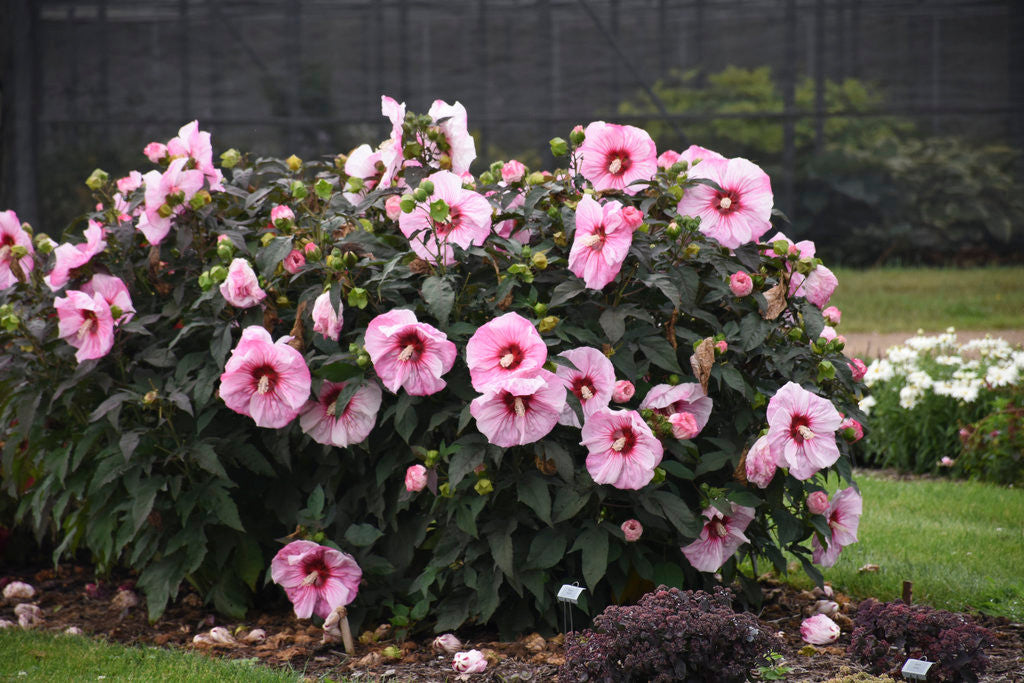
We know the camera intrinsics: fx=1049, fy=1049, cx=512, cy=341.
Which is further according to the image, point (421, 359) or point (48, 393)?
point (48, 393)

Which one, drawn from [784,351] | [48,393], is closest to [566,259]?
[784,351]

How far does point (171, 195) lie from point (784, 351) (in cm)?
144

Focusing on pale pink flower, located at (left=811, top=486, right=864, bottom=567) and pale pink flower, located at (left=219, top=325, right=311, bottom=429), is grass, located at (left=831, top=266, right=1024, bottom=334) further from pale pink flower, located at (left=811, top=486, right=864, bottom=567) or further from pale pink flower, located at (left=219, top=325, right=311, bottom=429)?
pale pink flower, located at (left=219, top=325, right=311, bottom=429)

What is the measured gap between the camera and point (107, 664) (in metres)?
2.27

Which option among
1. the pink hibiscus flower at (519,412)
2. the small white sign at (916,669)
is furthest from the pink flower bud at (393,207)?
the small white sign at (916,669)

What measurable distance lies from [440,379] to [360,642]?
715 mm

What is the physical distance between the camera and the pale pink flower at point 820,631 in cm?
229

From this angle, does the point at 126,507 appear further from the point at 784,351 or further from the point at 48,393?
the point at 784,351

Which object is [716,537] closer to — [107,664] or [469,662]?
[469,662]

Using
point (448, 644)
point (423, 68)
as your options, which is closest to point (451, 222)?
point (448, 644)

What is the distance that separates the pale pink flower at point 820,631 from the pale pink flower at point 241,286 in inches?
55.3

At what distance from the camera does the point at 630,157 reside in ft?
8.04

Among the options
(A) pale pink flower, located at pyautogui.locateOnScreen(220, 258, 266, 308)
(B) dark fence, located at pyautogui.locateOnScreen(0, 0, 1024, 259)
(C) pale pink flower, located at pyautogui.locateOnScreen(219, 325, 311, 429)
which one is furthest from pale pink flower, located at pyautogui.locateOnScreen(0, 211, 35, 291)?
(B) dark fence, located at pyautogui.locateOnScreen(0, 0, 1024, 259)

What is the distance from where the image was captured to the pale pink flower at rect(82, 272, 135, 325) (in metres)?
2.41
